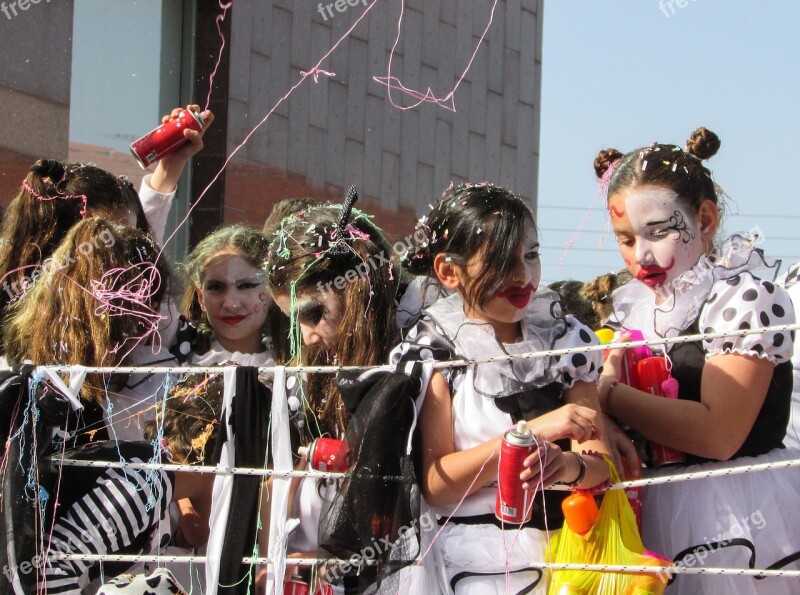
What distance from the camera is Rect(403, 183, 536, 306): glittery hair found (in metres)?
2.58

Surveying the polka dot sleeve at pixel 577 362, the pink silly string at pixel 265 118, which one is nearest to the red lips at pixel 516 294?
the polka dot sleeve at pixel 577 362

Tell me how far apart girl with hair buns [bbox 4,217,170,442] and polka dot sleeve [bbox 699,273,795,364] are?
144 cm

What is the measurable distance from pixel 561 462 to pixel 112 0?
15.2ft

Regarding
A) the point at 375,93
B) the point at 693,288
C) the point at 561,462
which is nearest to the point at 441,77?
the point at 375,93

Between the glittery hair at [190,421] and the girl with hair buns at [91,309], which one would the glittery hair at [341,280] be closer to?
the glittery hair at [190,421]

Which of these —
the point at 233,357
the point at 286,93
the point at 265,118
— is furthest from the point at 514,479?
the point at 286,93

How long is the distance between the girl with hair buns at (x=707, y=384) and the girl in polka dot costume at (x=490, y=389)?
7.7 inches

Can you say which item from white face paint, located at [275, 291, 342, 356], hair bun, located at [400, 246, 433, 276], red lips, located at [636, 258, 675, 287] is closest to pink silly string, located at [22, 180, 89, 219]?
white face paint, located at [275, 291, 342, 356]

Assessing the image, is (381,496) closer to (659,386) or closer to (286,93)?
(659,386)

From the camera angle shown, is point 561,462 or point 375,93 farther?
point 375,93

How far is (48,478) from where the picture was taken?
280 centimetres

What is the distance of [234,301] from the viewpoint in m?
3.55

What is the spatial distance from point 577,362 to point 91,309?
130cm

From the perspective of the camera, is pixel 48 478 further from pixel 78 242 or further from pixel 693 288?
pixel 693 288
